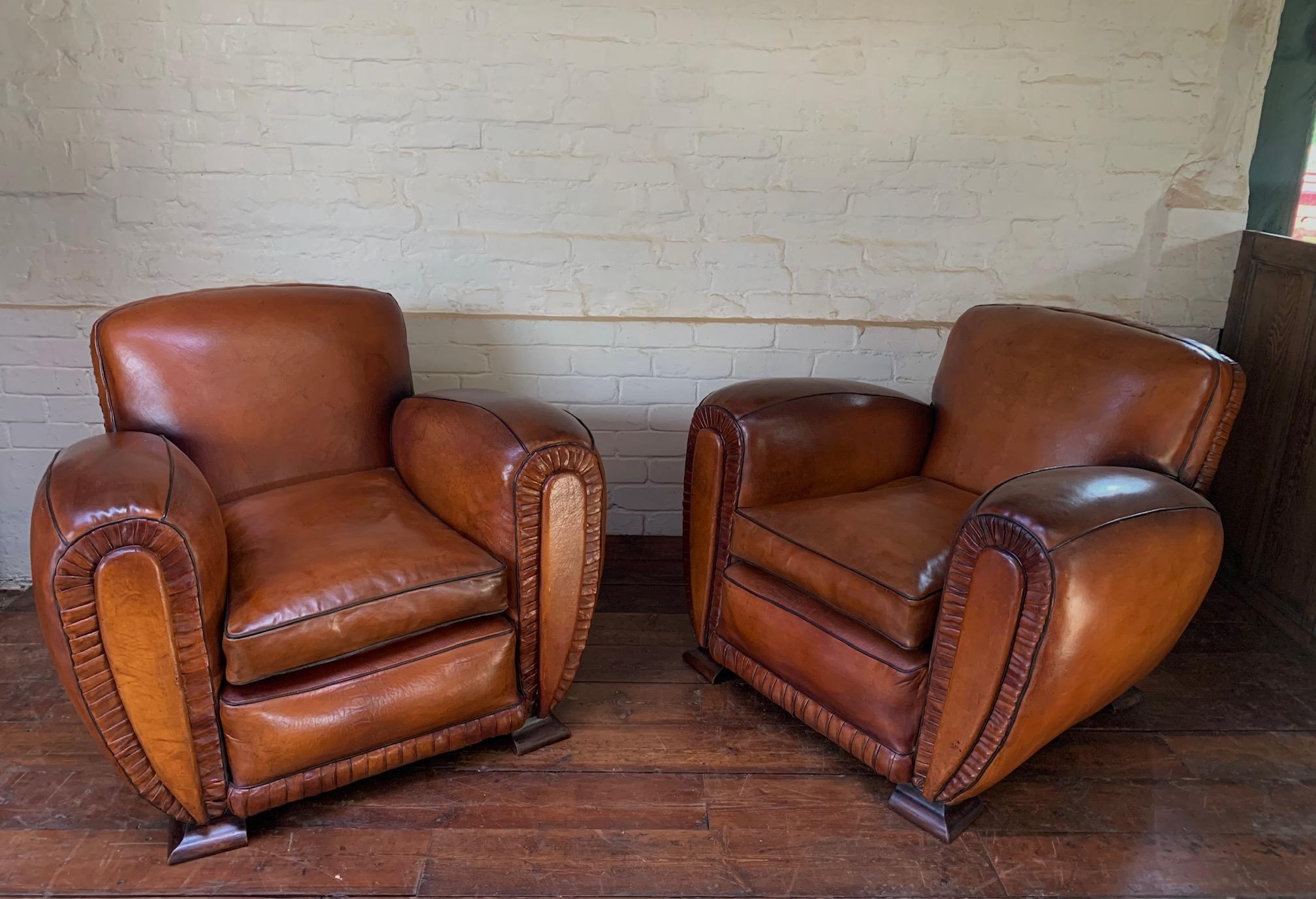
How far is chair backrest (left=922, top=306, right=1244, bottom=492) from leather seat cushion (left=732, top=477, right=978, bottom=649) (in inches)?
5.9

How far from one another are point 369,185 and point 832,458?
1397 millimetres

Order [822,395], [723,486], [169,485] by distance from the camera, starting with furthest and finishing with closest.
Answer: [822,395]
[723,486]
[169,485]

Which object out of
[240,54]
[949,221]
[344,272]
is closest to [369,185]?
[344,272]

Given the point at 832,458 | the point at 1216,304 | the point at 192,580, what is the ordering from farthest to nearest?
1. the point at 1216,304
2. the point at 832,458
3. the point at 192,580

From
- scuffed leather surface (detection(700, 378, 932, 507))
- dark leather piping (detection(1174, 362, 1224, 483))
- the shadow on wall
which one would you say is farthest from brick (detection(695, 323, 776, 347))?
dark leather piping (detection(1174, 362, 1224, 483))

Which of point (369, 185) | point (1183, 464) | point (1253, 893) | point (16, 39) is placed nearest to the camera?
point (1253, 893)

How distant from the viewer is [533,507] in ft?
5.63

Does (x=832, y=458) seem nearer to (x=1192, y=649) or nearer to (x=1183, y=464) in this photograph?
(x=1183, y=464)

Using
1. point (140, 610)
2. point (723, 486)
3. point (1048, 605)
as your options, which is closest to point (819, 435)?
point (723, 486)

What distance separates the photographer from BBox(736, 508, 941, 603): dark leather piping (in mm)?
1630

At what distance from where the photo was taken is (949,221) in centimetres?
258

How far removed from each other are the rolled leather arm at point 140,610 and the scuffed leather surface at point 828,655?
100cm

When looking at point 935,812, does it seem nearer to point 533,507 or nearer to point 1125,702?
point 1125,702

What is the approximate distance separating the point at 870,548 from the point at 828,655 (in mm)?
222
